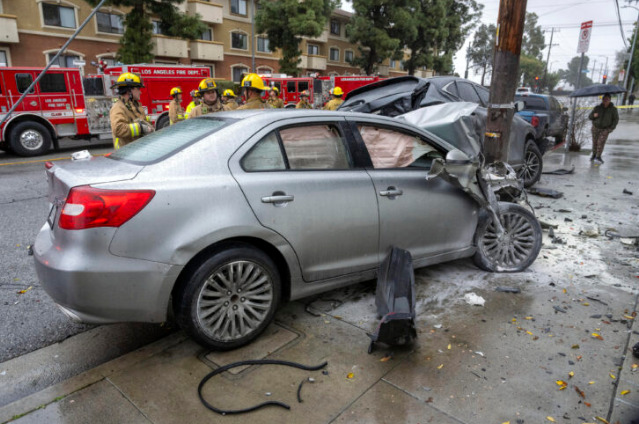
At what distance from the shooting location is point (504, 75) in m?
5.12

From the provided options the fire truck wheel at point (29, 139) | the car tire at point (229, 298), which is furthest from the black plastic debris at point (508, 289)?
the fire truck wheel at point (29, 139)

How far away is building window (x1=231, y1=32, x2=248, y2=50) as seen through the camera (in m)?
33.1

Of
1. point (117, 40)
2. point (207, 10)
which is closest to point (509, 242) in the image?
point (117, 40)

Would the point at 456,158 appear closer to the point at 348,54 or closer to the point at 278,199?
the point at 278,199

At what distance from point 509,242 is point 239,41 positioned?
32.8 metres

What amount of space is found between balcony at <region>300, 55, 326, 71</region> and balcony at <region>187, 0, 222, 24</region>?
9182 millimetres

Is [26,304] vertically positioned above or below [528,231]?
below

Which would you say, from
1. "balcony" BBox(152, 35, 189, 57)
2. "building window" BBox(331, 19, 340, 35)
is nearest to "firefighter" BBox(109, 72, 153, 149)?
"balcony" BBox(152, 35, 189, 57)

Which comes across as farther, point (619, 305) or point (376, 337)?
point (619, 305)

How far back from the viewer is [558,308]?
3.69 meters

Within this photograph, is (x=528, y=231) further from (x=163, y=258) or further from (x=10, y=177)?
(x=10, y=177)

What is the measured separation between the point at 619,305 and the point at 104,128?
14429mm

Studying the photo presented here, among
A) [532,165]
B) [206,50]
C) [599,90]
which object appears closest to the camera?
[532,165]

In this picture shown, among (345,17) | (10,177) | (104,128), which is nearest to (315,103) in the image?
(104,128)
